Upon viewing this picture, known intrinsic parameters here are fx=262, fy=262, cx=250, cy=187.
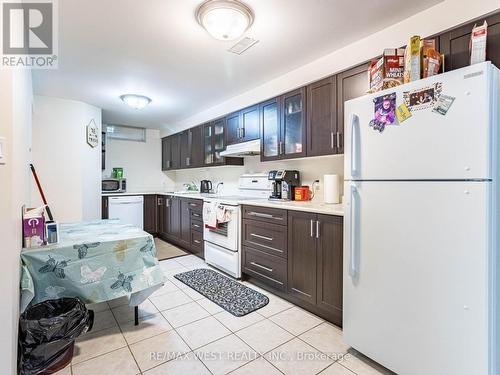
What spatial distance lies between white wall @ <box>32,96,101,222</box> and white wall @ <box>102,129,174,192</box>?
1.35 metres

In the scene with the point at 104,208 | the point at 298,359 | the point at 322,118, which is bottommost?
the point at 298,359

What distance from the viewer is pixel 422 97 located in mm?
1434

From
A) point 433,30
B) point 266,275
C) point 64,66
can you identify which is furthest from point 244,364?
point 64,66

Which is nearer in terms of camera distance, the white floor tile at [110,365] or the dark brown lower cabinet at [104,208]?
the white floor tile at [110,365]

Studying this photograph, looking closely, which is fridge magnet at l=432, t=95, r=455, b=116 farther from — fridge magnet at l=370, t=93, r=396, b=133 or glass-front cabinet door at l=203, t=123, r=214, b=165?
glass-front cabinet door at l=203, t=123, r=214, b=165

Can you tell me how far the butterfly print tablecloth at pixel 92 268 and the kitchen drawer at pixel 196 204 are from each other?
1.69 m

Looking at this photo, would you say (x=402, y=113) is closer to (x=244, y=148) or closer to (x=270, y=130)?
(x=270, y=130)

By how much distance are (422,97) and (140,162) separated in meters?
5.65

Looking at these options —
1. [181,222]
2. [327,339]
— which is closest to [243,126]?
[181,222]

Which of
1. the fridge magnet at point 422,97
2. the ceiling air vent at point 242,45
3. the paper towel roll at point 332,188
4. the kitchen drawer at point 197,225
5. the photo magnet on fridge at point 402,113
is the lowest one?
the kitchen drawer at point 197,225

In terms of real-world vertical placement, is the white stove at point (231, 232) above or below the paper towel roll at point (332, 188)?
below

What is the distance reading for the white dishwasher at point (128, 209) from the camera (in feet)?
16.2

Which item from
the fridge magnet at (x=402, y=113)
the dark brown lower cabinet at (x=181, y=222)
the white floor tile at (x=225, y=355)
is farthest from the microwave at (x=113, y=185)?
the fridge magnet at (x=402, y=113)

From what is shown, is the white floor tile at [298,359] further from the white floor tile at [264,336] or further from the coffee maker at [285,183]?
the coffee maker at [285,183]
